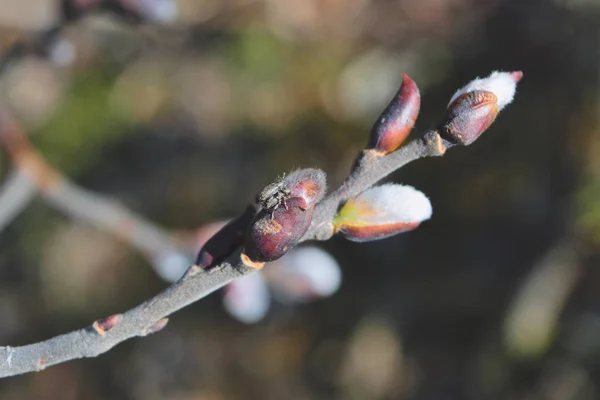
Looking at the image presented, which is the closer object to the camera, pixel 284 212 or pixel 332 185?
pixel 284 212

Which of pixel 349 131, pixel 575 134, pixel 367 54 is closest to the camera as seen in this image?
pixel 575 134

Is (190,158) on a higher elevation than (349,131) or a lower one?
lower

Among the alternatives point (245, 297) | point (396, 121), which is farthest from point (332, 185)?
point (396, 121)

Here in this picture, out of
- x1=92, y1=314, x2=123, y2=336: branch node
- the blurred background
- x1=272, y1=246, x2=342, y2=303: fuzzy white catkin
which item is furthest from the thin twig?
the blurred background

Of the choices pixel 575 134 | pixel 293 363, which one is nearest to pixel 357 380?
pixel 293 363

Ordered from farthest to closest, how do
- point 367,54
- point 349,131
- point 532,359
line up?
point 367,54 < point 349,131 < point 532,359

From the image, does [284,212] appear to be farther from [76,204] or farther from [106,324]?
[76,204]

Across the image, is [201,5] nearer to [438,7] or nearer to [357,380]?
[438,7]

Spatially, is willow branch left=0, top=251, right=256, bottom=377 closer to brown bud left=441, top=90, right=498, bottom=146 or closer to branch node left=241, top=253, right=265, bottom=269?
branch node left=241, top=253, right=265, bottom=269
